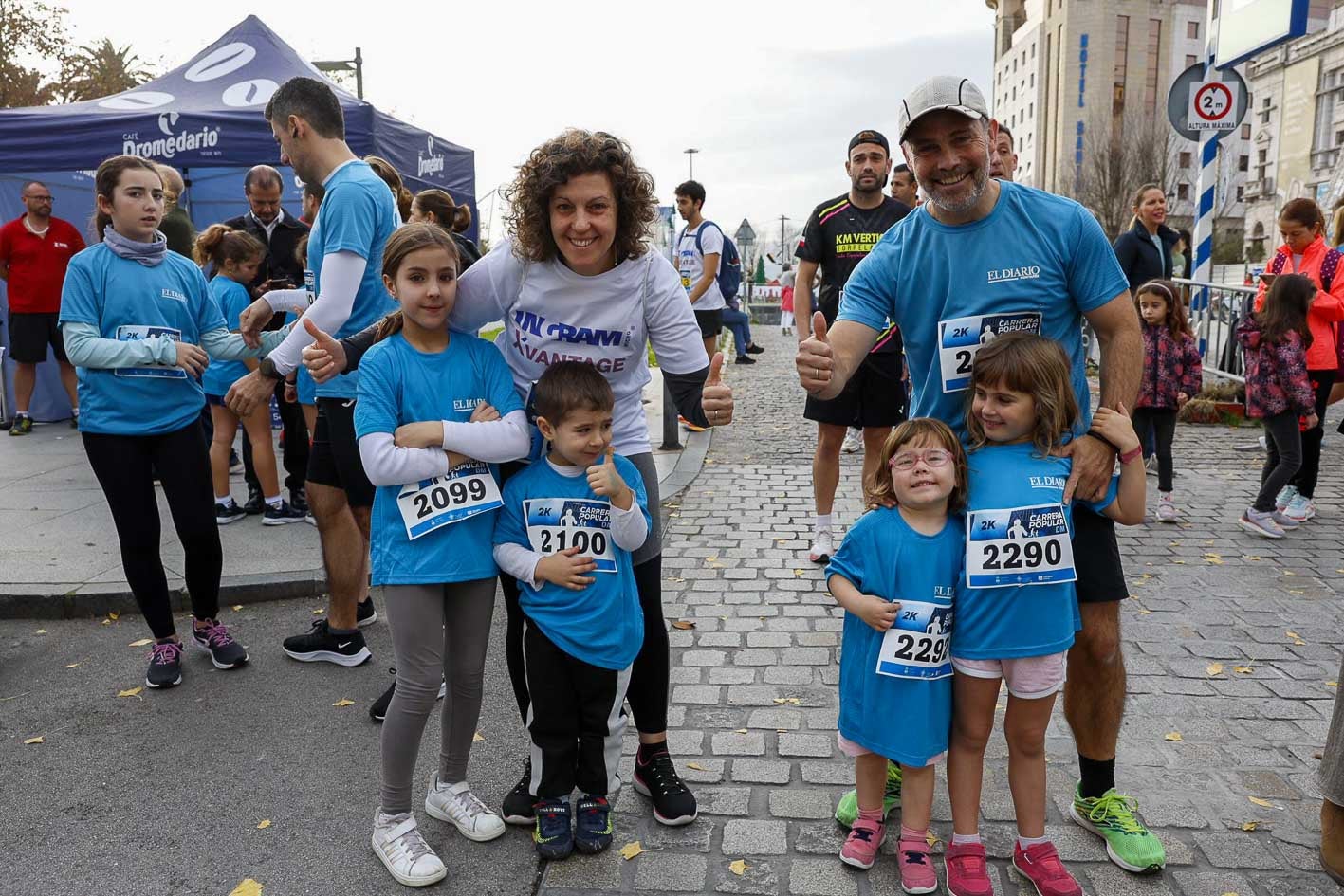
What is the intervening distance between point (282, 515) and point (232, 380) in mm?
966

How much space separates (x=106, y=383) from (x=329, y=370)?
153cm

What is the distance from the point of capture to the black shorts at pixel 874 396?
214 inches

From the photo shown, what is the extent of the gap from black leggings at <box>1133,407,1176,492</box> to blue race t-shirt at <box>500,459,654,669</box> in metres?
5.15

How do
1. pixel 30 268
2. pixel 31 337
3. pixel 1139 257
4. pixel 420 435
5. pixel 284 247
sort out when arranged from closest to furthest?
1. pixel 420 435
2. pixel 284 247
3. pixel 1139 257
4. pixel 30 268
5. pixel 31 337

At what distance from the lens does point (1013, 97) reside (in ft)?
341

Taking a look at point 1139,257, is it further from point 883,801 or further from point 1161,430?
point 883,801

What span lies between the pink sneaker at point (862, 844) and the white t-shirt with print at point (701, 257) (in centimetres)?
810

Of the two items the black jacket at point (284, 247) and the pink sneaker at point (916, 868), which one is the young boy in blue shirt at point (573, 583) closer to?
the pink sneaker at point (916, 868)

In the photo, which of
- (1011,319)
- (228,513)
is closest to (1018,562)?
(1011,319)

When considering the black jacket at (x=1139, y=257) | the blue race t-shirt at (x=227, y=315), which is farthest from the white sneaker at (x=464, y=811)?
the black jacket at (x=1139, y=257)

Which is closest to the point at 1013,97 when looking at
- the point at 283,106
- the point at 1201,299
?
the point at 1201,299

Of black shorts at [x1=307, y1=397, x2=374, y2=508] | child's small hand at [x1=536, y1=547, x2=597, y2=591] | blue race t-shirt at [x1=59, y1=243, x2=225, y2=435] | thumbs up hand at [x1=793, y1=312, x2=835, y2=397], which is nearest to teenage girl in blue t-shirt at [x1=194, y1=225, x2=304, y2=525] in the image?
blue race t-shirt at [x1=59, y1=243, x2=225, y2=435]

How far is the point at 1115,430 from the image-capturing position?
262 cm

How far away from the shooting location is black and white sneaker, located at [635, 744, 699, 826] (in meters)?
3.06
